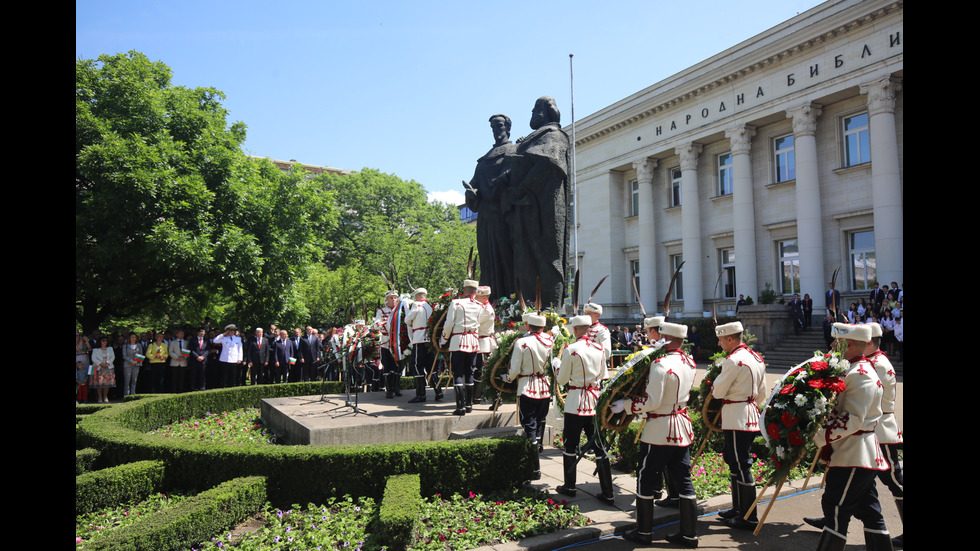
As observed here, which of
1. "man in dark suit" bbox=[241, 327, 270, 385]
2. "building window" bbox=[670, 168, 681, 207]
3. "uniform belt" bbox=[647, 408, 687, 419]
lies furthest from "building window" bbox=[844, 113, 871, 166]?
"uniform belt" bbox=[647, 408, 687, 419]

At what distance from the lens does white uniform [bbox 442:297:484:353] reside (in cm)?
964

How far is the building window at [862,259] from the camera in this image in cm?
2714

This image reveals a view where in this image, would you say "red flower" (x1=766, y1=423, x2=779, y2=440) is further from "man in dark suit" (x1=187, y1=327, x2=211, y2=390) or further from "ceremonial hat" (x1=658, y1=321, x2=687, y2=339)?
"man in dark suit" (x1=187, y1=327, x2=211, y2=390)

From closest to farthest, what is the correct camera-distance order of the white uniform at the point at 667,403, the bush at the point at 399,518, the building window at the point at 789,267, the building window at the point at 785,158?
the bush at the point at 399,518, the white uniform at the point at 667,403, the building window at the point at 789,267, the building window at the point at 785,158

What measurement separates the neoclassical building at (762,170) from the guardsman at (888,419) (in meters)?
22.4

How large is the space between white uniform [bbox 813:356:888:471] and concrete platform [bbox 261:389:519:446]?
15.8 feet

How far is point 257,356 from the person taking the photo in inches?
730

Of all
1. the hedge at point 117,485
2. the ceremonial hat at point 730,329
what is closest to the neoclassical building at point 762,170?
the ceremonial hat at point 730,329

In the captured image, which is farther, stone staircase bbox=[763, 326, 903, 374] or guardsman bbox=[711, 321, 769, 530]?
stone staircase bbox=[763, 326, 903, 374]

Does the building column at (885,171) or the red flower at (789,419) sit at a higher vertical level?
the building column at (885,171)

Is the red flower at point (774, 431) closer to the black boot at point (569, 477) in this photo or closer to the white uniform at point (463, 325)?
the black boot at point (569, 477)

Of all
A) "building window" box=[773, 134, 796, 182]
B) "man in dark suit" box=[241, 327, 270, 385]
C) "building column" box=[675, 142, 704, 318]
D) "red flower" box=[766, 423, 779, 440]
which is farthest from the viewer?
"building column" box=[675, 142, 704, 318]

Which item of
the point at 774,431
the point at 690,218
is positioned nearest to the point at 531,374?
the point at 774,431
